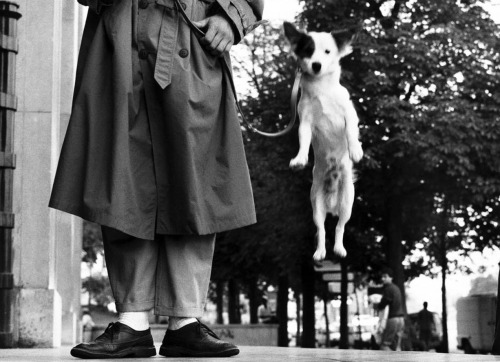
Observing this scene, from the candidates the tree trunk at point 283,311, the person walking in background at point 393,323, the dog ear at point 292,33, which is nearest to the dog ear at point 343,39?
the dog ear at point 292,33

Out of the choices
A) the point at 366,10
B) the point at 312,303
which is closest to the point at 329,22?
the point at 366,10

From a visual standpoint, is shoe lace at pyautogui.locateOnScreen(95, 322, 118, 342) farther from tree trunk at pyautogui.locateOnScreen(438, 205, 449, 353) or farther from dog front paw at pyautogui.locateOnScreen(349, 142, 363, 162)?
tree trunk at pyautogui.locateOnScreen(438, 205, 449, 353)

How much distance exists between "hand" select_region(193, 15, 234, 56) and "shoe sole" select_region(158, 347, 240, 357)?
1.37 meters

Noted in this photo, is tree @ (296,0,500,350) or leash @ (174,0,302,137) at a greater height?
tree @ (296,0,500,350)

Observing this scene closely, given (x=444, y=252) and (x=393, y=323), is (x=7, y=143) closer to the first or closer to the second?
(x=393, y=323)

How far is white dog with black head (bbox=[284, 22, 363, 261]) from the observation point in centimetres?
556

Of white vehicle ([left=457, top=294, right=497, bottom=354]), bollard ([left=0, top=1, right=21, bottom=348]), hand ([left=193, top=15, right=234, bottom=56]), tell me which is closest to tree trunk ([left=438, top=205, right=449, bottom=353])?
white vehicle ([left=457, top=294, right=497, bottom=354])

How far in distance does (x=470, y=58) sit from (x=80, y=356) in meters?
28.2

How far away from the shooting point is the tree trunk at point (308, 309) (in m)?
38.0

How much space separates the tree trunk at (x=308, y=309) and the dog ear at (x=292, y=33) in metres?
32.1

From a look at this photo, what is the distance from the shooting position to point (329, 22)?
26141 millimetres

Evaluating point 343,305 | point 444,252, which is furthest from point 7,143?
point 444,252

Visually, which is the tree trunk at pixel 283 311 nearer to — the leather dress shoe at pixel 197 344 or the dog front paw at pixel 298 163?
the dog front paw at pixel 298 163

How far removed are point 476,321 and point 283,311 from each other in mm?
7527
